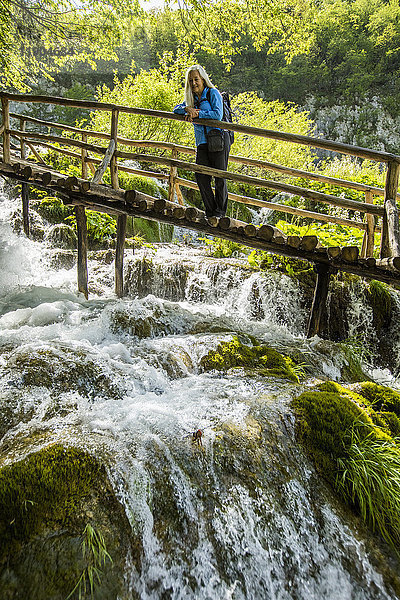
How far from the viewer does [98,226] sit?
9664 mm

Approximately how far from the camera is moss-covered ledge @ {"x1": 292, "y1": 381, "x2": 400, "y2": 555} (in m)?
2.21

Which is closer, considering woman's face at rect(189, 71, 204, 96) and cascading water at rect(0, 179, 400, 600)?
cascading water at rect(0, 179, 400, 600)

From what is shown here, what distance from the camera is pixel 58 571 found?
5.27ft

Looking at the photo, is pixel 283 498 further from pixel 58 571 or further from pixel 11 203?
pixel 11 203

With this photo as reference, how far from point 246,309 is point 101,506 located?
492 centimetres

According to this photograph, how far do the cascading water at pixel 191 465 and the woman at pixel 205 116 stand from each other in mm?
2048

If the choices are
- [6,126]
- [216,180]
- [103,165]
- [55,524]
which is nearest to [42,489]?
[55,524]

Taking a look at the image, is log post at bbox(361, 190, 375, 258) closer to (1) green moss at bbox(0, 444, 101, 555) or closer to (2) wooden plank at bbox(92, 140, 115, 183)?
(2) wooden plank at bbox(92, 140, 115, 183)

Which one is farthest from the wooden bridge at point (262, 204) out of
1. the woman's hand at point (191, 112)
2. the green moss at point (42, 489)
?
the green moss at point (42, 489)

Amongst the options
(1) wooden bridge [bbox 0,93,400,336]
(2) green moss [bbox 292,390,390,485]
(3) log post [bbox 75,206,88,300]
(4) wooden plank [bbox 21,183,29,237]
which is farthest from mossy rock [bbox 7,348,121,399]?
(4) wooden plank [bbox 21,183,29,237]

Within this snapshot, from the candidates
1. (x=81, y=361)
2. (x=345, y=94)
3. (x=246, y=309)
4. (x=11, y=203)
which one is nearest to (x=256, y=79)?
(x=345, y=94)

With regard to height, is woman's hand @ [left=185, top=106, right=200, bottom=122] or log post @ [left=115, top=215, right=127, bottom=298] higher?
woman's hand @ [left=185, top=106, right=200, bottom=122]

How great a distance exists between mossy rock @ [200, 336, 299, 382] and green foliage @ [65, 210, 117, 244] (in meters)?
6.62

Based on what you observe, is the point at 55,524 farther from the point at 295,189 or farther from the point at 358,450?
the point at 295,189
